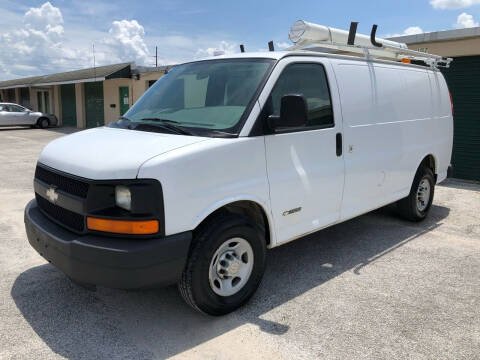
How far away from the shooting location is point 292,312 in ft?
11.5

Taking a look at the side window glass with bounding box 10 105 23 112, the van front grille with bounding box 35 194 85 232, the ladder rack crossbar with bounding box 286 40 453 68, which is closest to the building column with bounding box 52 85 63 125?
the side window glass with bounding box 10 105 23 112

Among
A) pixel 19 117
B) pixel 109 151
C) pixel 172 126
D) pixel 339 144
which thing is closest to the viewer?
pixel 109 151

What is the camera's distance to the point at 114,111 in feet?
75.7

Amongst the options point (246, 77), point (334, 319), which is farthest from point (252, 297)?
point (246, 77)

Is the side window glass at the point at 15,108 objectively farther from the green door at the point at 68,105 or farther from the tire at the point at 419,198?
the tire at the point at 419,198

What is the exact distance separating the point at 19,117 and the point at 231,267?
25.1 m

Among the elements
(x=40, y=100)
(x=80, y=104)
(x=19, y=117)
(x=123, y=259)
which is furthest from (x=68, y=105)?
(x=123, y=259)

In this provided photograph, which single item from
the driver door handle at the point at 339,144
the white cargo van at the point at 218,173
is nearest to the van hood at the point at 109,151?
the white cargo van at the point at 218,173

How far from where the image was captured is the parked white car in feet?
79.2

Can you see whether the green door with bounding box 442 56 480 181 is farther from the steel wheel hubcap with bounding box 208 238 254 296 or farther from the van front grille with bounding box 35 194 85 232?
the van front grille with bounding box 35 194 85 232

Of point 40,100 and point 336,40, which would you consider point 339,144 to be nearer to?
point 336,40

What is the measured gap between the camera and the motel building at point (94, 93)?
2014cm

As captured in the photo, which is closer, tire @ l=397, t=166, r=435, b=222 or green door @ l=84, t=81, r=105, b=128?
tire @ l=397, t=166, r=435, b=222

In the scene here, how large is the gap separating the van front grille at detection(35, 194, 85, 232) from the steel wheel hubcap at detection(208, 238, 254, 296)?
3.32 ft
